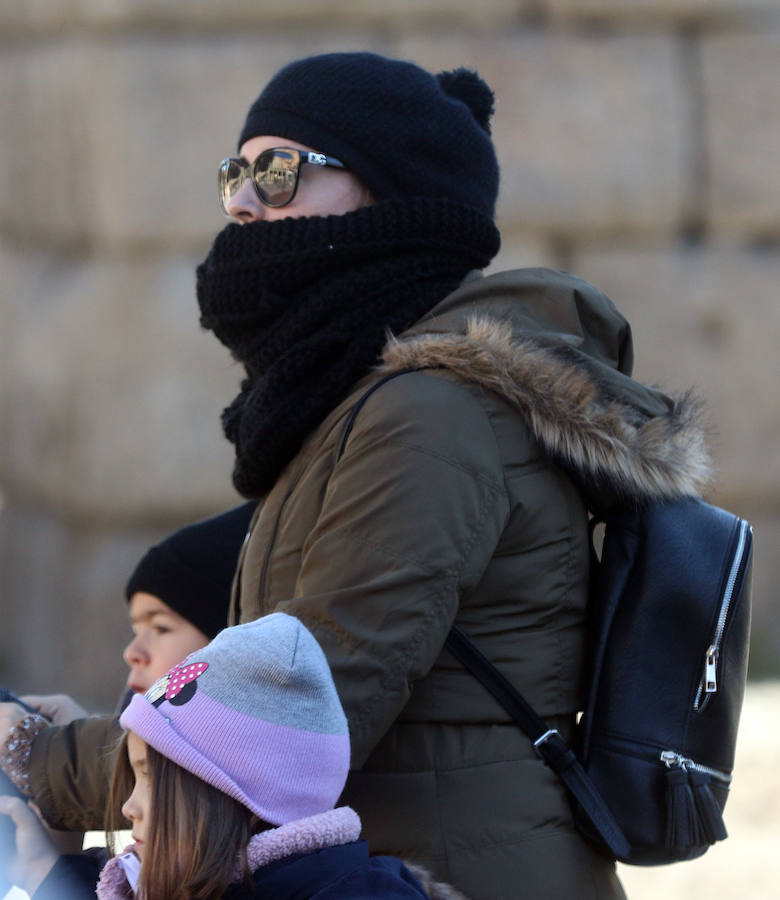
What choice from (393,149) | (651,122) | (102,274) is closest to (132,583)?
(393,149)

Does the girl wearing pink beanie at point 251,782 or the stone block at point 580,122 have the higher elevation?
the stone block at point 580,122

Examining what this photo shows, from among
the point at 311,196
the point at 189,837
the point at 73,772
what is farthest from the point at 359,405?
the point at 73,772

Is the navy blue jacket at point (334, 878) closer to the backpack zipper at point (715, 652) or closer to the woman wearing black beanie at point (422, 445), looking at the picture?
the woman wearing black beanie at point (422, 445)

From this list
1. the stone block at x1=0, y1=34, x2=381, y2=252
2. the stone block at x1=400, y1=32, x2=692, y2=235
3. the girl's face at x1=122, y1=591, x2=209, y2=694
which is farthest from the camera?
the stone block at x1=400, y1=32, x2=692, y2=235

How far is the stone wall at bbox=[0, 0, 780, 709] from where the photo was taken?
548 centimetres

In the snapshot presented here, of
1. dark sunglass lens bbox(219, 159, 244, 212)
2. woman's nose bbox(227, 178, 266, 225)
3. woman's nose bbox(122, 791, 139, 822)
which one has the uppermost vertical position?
dark sunglass lens bbox(219, 159, 244, 212)

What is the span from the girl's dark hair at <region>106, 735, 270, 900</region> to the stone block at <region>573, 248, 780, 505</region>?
4241 millimetres

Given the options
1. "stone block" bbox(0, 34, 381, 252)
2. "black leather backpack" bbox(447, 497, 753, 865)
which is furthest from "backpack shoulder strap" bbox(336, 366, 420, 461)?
"stone block" bbox(0, 34, 381, 252)

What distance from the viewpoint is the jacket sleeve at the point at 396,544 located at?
5.79 feet

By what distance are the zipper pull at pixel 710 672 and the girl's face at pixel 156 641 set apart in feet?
3.64

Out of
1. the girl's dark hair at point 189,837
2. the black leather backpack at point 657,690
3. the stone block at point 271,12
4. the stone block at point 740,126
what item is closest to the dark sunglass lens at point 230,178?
the black leather backpack at point 657,690

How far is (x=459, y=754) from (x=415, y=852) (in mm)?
138

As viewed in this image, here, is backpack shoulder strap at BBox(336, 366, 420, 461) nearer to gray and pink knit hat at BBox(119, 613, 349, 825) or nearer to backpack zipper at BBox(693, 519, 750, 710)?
gray and pink knit hat at BBox(119, 613, 349, 825)

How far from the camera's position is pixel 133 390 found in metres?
5.47
